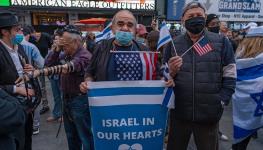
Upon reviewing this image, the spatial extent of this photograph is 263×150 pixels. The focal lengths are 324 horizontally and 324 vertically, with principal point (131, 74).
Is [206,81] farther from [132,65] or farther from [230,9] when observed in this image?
[230,9]

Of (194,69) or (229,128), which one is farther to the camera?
(229,128)

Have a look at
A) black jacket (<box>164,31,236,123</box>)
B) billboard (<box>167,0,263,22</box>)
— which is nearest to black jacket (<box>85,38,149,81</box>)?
black jacket (<box>164,31,236,123</box>)

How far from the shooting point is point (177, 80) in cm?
281

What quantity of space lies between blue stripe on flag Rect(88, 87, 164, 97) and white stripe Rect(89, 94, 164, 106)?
1.0 inches

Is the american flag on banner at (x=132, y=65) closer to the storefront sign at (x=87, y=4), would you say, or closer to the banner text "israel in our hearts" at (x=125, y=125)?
the banner text "israel in our hearts" at (x=125, y=125)

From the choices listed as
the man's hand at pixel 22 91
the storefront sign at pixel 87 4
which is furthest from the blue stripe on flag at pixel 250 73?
the storefront sign at pixel 87 4

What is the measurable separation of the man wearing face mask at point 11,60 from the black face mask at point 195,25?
1661 mm

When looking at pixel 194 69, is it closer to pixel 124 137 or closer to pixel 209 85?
pixel 209 85

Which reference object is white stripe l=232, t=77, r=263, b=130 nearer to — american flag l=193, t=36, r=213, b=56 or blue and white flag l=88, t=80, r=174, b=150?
american flag l=193, t=36, r=213, b=56

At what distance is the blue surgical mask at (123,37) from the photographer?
276cm

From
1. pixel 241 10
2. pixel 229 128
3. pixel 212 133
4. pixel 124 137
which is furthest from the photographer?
pixel 241 10

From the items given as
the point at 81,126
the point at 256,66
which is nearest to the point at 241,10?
the point at 256,66

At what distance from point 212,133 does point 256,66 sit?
50.1 inches

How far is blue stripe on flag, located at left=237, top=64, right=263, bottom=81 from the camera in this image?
3708 mm
